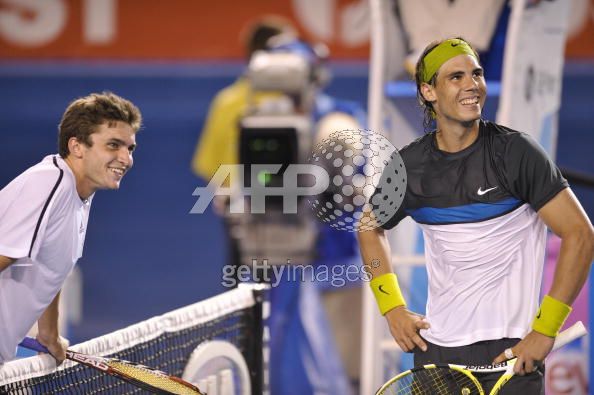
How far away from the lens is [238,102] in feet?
26.6

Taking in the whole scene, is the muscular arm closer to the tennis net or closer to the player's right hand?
the player's right hand

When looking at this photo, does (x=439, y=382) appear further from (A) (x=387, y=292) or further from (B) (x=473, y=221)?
(B) (x=473, y=221)

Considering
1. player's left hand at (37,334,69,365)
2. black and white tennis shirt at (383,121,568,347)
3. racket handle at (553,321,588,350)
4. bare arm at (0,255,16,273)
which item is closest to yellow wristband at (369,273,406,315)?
black and white tennis shirt at (383,121,568,347)

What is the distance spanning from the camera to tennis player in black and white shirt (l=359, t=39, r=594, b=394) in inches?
150

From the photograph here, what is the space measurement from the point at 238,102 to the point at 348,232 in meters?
1.31

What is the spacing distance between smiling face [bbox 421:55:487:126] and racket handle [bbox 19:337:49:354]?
1390mm

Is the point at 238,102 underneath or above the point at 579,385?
above

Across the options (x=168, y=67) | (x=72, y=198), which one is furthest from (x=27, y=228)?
(x=168, y=67)

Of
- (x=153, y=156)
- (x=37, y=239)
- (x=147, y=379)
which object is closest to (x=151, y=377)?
(x=147, y=379)

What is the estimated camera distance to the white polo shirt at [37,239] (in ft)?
12.5

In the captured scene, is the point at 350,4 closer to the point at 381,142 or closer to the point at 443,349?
the point at 381,142

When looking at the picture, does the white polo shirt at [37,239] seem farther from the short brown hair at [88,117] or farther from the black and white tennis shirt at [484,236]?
the black and white tennis shirt at [484,236]

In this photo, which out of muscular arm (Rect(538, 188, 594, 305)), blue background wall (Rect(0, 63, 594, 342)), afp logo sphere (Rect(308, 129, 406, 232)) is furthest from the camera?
blue background wall (Rect(0, 63, 594, 342))

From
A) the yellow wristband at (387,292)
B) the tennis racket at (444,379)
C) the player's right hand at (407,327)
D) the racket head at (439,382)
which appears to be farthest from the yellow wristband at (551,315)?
the yellow wristband at (387,292)
